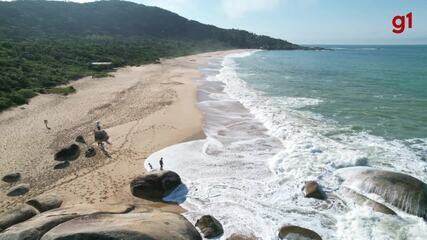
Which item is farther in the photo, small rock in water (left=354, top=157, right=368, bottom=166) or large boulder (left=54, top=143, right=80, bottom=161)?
large boulder (left=54, top=143, right=80, bottom=161)

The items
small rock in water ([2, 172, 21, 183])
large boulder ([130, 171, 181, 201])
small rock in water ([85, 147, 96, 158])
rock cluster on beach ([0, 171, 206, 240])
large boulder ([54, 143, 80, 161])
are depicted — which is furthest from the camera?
small rock in water ([85, 147, 96, 158])

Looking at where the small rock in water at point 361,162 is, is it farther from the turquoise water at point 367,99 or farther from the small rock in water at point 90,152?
the small rock in water at point 90,152

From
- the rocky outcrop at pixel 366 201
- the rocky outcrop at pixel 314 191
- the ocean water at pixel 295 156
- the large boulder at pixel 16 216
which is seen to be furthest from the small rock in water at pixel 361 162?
the large boulder at pixel 16 216

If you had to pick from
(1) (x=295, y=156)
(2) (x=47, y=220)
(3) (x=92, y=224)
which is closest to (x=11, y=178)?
(2) (x=47, y=220)

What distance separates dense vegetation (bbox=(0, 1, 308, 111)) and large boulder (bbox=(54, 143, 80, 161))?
40.1 ft

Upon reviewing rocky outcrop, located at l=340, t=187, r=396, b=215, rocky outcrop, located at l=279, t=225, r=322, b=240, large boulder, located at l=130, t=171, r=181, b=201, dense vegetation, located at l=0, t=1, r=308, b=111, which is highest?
dense vegetation, located at l=0, t=1, r=308, b=111

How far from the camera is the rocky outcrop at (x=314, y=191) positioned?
45.7 feet

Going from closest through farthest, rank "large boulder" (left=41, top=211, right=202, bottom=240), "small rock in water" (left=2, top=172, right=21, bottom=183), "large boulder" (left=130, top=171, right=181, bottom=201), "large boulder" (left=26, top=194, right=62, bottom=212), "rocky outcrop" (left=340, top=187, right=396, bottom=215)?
"large boulder" (left=41, top=211, right=202, bottom=240) < "large boulder" (left=26, top=194, right=62, bottom=212) < "rocky outcrop" (left=340, top=187, right=396, bottom=215) < "large boulder" (left=130, top=171, right=181, bottom=201) < "small rock in water" (left=2, top=172, right=21, bottom=183)

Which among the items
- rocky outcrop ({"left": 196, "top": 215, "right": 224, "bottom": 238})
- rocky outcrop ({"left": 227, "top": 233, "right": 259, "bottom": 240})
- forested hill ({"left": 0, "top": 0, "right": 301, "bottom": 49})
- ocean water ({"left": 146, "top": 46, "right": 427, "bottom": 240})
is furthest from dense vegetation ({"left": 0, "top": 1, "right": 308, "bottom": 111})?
rocky outcrop ({"left": 227, "top": 233, "right": 259, "bottom": 240})

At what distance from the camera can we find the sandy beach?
14825mm

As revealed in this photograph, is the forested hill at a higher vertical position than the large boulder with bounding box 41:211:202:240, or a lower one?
higher

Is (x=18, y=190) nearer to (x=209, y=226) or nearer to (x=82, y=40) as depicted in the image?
(x=209, y=226)

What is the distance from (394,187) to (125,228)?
10.0m

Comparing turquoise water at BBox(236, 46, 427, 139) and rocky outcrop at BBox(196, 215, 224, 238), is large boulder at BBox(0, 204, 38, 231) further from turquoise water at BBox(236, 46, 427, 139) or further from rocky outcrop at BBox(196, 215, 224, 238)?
turquoise water at BBox(236, 46, 427, 139)
